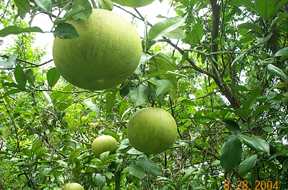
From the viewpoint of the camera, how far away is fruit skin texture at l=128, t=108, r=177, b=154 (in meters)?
1.26

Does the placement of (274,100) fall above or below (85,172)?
above

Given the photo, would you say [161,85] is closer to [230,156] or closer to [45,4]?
[230,156]

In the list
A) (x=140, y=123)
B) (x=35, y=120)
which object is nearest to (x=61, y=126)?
(x=35, y=120)

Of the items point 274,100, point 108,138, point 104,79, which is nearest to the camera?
point 104,79

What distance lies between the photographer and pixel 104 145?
6.31 feet

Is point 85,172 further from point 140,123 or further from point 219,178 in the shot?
point 140,123

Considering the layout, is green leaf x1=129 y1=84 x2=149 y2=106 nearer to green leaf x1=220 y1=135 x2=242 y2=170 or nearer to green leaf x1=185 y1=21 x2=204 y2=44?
green leaf x1=220 y1=135 x2=242 y2=170

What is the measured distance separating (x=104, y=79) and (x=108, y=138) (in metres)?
1.11

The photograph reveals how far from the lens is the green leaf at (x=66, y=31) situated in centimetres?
78

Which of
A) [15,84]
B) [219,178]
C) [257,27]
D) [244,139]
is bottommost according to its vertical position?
[219,178]

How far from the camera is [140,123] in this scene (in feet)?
4.17

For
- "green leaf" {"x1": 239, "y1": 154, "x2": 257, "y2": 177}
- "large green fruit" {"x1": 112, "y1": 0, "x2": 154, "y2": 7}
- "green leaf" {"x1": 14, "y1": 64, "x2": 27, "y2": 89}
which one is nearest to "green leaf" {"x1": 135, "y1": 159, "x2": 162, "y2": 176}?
"green leaf" {"x1": 239, "y1": 154, "x2": 257, "y2": 177}

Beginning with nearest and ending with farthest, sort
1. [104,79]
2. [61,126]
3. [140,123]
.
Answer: [104,79], [140,123], [61,126]
